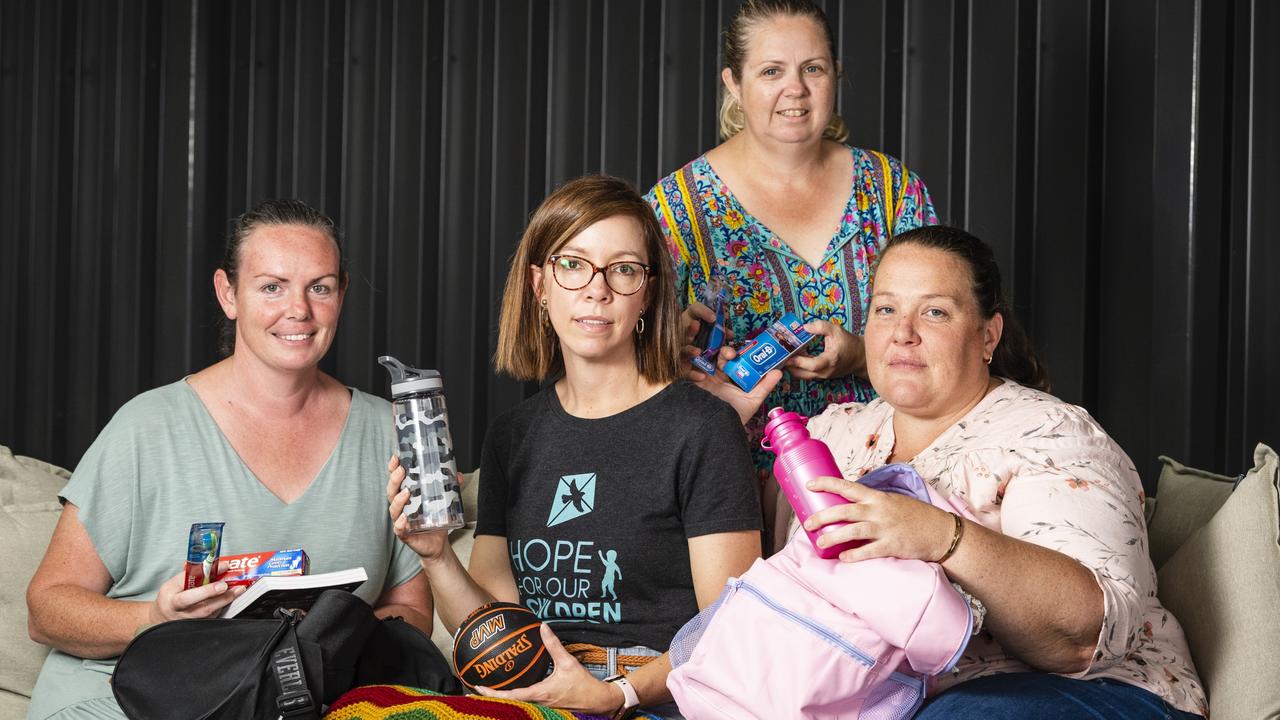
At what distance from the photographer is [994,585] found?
1.57m

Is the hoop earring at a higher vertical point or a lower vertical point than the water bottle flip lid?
higher

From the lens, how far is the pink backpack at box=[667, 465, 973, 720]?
60.3 inches

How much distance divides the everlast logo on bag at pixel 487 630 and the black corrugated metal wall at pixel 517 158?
1.79 metres

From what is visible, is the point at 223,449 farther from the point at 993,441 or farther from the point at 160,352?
the point at 160,352

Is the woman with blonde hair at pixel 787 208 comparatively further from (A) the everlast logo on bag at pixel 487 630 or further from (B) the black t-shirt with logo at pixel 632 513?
(A) the everlast logo on bag at pixel 487 630

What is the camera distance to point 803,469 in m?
1.59

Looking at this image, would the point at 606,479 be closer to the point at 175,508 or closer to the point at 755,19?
the point at 175,508

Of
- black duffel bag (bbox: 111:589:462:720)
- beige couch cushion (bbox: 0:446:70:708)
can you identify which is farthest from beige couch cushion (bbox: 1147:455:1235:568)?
beige couch cushion (bbox: 0:446:70:708)

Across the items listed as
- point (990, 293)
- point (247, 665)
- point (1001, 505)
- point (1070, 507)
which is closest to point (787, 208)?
point (990, 293)

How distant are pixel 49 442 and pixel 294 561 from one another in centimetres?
299

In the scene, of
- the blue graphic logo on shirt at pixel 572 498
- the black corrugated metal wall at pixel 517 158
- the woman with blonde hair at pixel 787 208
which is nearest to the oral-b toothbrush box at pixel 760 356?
the woman with blonde hair at pixel 787 208

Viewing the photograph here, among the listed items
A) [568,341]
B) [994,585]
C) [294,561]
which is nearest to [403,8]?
[568,341]

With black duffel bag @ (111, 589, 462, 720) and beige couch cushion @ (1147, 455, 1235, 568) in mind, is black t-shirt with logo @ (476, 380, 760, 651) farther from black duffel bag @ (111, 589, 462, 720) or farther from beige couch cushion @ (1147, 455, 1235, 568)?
beige couch cushion @ (1147, 455, 1235, 568)

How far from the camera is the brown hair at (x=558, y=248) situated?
2.12 metres
